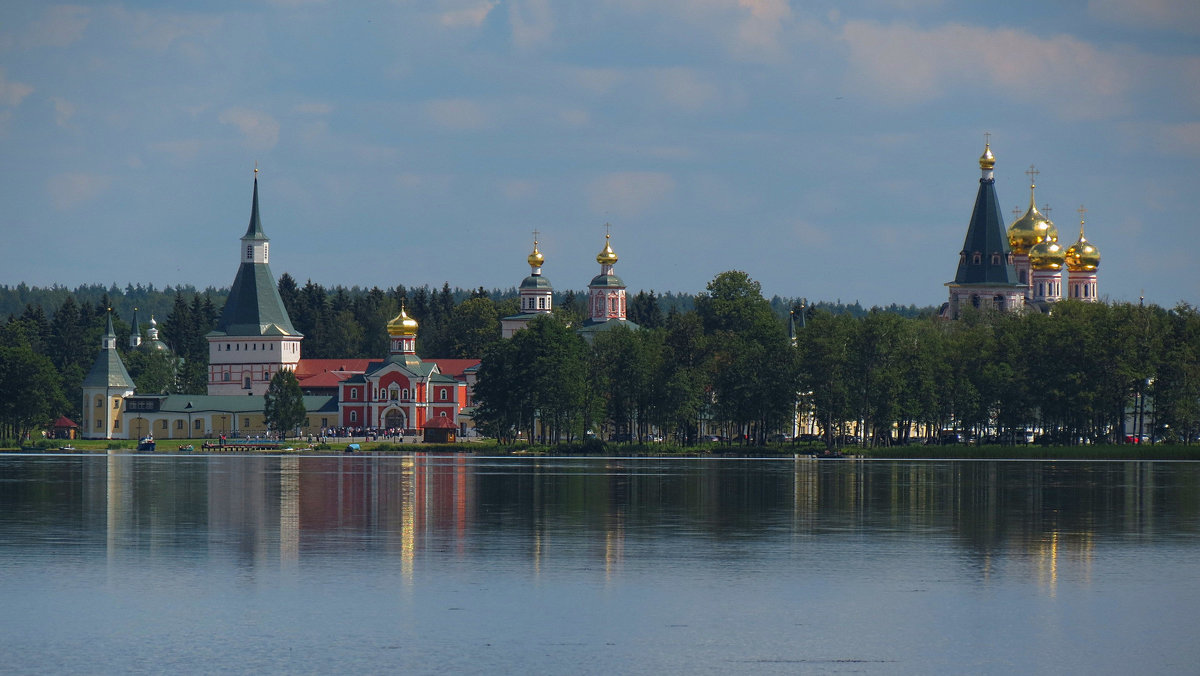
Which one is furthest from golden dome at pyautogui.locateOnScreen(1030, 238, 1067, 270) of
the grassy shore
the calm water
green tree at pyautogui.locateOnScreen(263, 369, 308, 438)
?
the calm water

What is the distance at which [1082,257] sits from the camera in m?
142

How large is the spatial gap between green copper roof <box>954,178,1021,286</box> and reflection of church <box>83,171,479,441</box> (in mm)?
44933

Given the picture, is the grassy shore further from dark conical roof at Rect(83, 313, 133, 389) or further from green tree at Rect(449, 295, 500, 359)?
green tree at Rect(449, 295, 500, 359)

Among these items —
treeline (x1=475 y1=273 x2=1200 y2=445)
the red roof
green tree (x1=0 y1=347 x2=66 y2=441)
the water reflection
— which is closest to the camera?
the water reflection

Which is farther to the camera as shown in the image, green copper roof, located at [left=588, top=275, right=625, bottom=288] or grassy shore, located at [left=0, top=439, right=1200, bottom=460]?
green copper roof, located at [left=588, top=275, right=625, bottom=288]

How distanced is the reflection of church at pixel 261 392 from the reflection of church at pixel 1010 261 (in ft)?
146

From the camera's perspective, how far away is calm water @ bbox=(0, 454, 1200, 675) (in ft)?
71.9

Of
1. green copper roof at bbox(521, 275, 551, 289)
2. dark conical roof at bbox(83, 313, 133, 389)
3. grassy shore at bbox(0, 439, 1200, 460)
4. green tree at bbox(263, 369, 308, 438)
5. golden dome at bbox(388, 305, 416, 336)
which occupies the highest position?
green copper roof at bbox(521, 275, 551, 289)

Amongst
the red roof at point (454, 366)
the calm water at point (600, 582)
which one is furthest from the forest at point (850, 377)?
the calm water at point (600, 582)

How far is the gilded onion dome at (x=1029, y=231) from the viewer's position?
142 meters

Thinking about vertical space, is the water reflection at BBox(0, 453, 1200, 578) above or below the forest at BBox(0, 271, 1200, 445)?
below

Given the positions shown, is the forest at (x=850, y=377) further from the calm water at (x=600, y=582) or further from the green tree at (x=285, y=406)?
the calm water at (x=600, y=582)

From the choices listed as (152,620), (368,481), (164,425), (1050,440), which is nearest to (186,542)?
(152,620)

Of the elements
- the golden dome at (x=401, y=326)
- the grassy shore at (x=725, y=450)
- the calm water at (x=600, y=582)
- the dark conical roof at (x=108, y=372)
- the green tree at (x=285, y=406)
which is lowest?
the grassy shore at (x=725, y=450)
